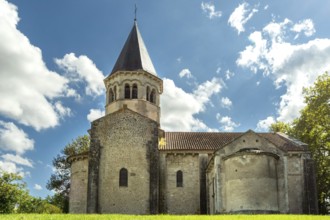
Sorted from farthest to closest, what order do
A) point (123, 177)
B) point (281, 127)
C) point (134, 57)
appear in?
1. point (281, 127)
2. point (134, 57)
3. point (123, 177)

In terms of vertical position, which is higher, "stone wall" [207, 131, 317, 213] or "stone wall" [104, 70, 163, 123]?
"stone wall" [104, 70, 163, 123]

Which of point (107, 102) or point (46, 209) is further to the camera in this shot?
point (46, 209)

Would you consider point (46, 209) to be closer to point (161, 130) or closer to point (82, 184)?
point (82, 184)

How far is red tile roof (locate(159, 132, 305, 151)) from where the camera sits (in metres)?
32.9

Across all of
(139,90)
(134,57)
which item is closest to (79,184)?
(139,90)

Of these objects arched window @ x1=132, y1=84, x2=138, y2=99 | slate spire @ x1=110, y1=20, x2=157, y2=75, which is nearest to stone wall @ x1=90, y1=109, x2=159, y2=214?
arched window @ x1=132, y1=84, x2=138, y2=99

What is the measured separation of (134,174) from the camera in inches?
1227

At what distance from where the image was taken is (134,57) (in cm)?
3841

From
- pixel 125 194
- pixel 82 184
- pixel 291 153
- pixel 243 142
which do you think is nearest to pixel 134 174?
pixel 125 194

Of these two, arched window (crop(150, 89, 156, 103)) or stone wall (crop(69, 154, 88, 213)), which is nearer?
stone wall (crop(69, 154, 88, 213))

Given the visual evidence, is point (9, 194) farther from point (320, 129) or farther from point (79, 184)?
point (320, 129)

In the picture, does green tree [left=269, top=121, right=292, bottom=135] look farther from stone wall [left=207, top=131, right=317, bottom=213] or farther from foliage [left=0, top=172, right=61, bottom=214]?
foliage [left=0, top=172, right=61, bottom=214]

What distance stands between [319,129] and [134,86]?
16888mm

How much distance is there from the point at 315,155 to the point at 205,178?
40.7 feet
